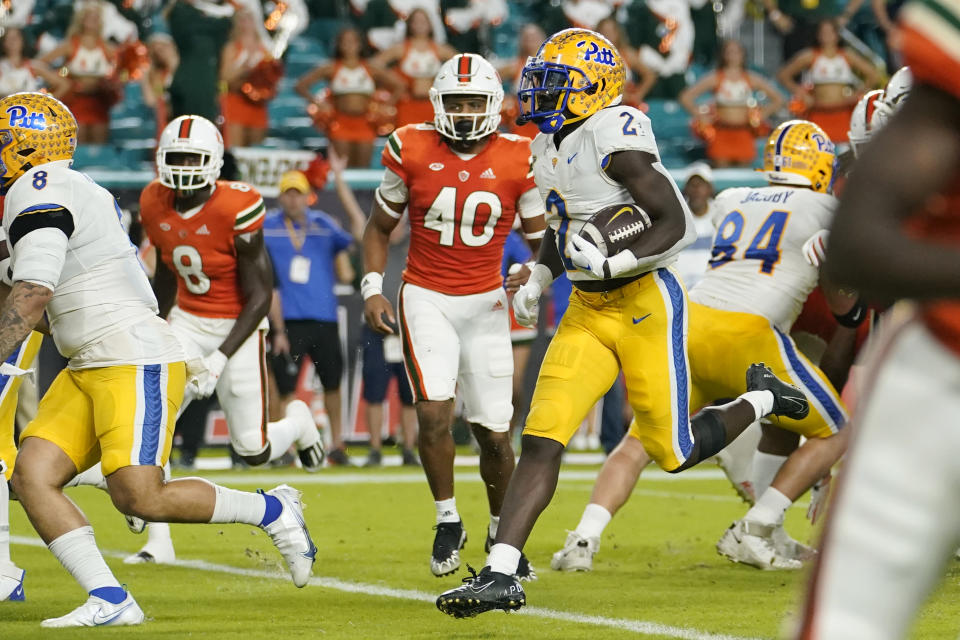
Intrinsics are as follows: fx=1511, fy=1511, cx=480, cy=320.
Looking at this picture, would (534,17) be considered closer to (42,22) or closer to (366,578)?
(42,22)

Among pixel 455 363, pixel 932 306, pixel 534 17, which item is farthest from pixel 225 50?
pixel 932 306

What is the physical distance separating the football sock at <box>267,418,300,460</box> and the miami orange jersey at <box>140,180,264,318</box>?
0.55m

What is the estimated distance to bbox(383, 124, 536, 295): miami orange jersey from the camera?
20.1 feet

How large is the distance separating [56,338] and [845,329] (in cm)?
328

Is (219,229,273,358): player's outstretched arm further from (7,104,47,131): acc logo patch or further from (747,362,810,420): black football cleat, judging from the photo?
(747,362,810,420): black football cleat

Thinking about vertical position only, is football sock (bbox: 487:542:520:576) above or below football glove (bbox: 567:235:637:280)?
below

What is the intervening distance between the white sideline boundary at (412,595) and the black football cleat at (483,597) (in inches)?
18.6

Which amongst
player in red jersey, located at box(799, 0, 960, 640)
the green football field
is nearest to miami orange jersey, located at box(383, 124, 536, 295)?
the green football field

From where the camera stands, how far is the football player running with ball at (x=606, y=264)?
495 cm

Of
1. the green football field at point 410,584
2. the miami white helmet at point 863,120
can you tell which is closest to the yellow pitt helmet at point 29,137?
the green football field at point 410,584

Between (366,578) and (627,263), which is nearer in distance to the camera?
(627,263)

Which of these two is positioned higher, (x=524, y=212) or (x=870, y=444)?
(x=870, y=444)

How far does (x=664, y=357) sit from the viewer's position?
509cm

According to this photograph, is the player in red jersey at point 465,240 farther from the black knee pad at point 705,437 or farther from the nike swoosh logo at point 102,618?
the nike swoosh logo at point 102,618
